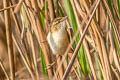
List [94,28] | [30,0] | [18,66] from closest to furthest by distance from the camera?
[94,28], [30,0], [18,66]

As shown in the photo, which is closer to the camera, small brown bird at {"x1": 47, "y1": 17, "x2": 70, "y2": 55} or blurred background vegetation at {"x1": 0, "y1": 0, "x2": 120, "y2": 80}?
blurred background vegetation at {"x1": 0, "y1": 0, "x2": 120, "y2": 80}

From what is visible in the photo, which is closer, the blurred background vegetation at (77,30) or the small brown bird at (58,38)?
the blurred background vegetation at (77,30)

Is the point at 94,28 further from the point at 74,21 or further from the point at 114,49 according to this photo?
the point at 114,49

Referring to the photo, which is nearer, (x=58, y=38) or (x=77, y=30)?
(x=77, y=30)

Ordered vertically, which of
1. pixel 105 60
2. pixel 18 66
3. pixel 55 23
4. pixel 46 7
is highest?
pixel 46 7

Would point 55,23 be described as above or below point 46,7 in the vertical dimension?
below

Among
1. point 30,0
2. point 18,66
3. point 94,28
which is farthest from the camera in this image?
point 18,66

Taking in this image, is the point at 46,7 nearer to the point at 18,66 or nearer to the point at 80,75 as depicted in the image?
the point at 80,75

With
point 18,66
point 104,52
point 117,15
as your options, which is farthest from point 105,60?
point 18,66

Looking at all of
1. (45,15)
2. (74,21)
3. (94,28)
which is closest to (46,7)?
(45,15)

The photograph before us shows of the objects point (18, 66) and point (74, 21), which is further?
Result: point (18, 66)
